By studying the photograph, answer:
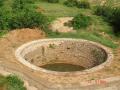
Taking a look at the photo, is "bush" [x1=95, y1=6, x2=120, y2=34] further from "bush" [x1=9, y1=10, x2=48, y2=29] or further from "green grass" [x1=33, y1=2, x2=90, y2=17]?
"bush" [x1=9, y1=10, x2=48, y2=29]

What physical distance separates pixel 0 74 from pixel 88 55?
717cm

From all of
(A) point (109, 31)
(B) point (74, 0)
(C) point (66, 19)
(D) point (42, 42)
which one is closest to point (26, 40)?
(D) point (42, 42)

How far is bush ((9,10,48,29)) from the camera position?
81.6ft

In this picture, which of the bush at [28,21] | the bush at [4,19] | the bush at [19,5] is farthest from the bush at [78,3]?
the bush at [4,19]

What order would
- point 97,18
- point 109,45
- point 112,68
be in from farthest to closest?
point 97,18 < point 109,45 < point 112,68

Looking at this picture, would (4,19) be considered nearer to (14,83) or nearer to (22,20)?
(22,20)

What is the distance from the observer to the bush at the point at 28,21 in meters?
24.9

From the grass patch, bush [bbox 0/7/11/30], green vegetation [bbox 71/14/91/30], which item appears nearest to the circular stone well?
green vegetation [bbox 71/14/91/30]

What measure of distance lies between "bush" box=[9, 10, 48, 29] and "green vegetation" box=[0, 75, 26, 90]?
7.35 metres

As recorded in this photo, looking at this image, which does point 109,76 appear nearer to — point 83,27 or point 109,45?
point 109,45

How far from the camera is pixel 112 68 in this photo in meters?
20.0

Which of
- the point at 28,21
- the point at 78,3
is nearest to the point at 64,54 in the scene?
the point at 28,21

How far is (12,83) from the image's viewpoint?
1762 cm

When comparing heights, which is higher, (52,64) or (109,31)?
(109,31)
